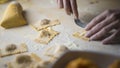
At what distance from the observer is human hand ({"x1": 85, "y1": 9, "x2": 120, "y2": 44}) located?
2.96 feet

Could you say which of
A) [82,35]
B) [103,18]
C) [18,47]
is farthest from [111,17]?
[18,47]

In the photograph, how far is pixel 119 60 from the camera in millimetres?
591

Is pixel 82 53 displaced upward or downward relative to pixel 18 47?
upward

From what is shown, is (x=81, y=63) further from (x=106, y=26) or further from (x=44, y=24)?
(x=44, y=24)

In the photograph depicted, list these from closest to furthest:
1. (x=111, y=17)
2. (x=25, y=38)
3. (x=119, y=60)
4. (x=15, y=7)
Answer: (x=119, y=60) → (x=111, y=17) → (x=25, y=38) → (x=15, y=7)

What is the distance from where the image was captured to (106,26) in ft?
3.01

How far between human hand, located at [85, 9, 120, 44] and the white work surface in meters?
0.02

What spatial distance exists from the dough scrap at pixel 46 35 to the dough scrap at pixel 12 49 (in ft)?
0.21

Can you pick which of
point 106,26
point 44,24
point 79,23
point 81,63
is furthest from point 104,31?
point 81,63

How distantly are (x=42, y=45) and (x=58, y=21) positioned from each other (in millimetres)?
168

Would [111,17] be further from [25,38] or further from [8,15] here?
[8,15]

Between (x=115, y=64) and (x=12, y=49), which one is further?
(x=12, y=49)

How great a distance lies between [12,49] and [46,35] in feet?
0.49

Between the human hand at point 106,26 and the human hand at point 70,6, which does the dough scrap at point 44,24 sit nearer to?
the human hand at point 70,6
